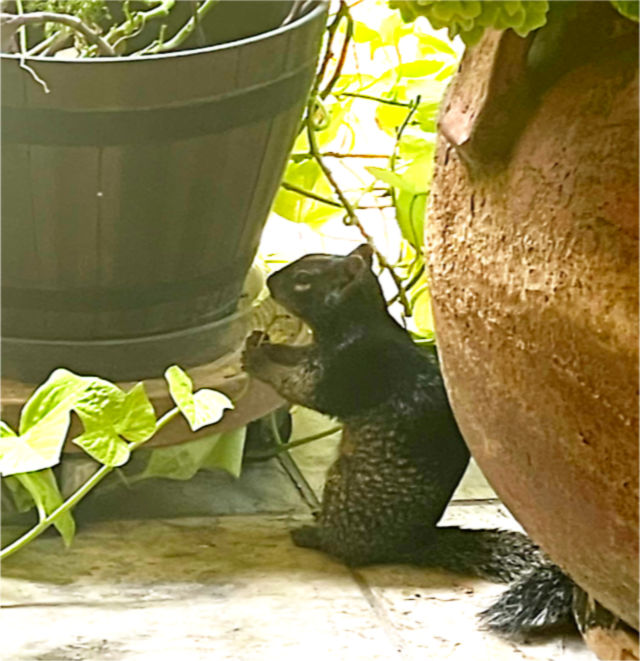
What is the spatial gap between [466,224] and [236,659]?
391mm

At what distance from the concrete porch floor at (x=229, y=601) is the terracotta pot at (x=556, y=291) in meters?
0.24

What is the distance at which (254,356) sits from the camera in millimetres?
1169

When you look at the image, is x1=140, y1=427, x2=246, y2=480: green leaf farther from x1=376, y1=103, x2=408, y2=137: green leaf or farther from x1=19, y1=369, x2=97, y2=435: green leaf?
x1=376, y1=103, x2=408, y2=137: green leaf

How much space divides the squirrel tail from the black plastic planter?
29 centimetres

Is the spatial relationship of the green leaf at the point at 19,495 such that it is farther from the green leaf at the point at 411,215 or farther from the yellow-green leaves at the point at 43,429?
the green leaf at the point at 411,215

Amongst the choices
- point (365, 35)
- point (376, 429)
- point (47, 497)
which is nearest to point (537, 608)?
point (376, 429)

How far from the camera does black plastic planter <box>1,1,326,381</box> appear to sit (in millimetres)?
1038

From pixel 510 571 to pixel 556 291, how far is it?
1.42 feet

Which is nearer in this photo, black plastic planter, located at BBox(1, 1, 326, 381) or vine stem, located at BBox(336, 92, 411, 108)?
black plastic planter, located at BBox(1, 1, 326, 381)

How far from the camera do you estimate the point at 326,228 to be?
169 cm

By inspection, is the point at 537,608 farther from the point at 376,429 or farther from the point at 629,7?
the point at 629,7

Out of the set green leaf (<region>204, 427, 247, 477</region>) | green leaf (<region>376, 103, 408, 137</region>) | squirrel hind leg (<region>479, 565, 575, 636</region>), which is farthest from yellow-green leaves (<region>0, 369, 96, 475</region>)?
green leaf (<region>376, 103, 408, 137</region>)

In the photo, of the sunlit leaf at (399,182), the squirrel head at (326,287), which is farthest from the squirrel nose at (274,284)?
the sunlit leaf at (399,182)

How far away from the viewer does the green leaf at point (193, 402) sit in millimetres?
1008
